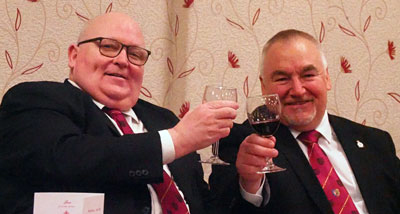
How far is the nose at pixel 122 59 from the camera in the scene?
145 cm

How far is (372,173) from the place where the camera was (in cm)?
160

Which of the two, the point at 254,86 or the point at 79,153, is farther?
the point at 254,86

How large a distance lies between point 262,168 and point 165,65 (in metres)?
0.86

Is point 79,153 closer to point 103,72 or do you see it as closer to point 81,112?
point 81,112

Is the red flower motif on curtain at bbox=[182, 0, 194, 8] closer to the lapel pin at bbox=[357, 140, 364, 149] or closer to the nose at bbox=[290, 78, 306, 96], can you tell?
the nose at bbox=[290, 78, 306, 96]

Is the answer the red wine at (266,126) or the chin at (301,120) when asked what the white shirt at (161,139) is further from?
the chin at (301,120)

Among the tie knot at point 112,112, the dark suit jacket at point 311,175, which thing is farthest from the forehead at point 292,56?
the tie knot at point 112,112

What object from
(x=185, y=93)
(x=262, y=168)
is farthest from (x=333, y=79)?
(x=262, y=168)

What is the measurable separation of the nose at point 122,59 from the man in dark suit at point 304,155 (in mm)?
493

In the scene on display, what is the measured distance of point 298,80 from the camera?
5.43 feet

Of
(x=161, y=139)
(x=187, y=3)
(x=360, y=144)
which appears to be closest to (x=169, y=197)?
(x=161, y=139)

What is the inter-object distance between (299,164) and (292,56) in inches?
17.3

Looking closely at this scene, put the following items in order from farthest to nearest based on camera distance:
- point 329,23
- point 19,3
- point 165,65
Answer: point 329,23, point 165,65, point 19,3

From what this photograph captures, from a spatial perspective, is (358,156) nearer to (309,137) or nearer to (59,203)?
(309,137)
